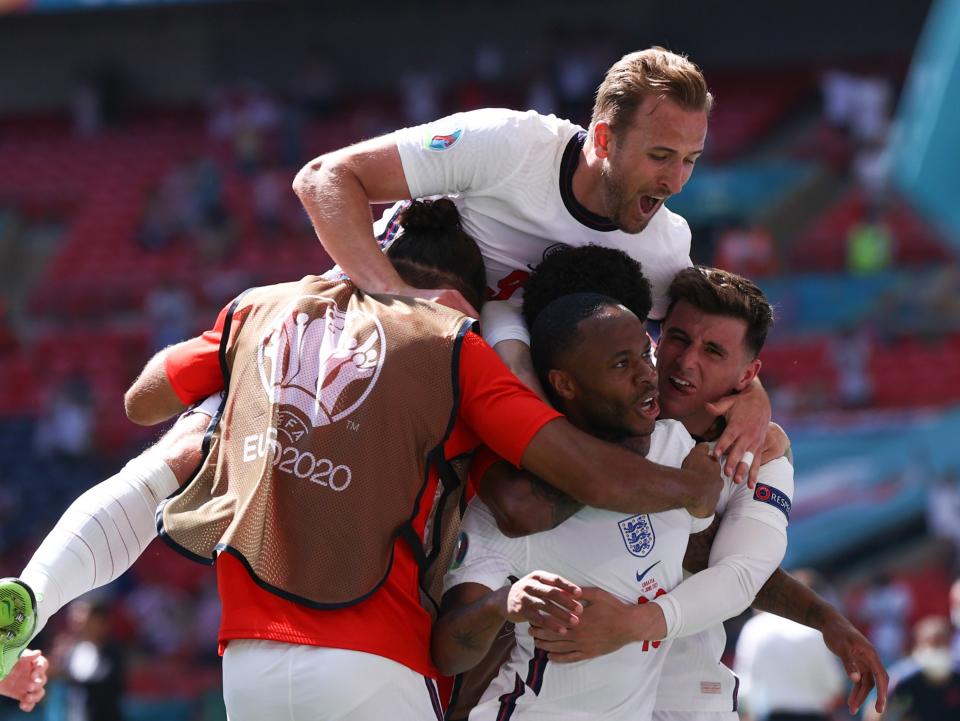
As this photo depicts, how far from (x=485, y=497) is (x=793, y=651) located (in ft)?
13.6

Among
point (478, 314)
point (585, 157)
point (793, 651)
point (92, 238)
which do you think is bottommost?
point (92, 238)

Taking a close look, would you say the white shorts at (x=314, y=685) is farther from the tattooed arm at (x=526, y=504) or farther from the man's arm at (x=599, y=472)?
the man's arm at (x=599, y=472)

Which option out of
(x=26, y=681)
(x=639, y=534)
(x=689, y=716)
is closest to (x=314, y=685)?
(x=639, y=534)

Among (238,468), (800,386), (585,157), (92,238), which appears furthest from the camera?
(92,238)

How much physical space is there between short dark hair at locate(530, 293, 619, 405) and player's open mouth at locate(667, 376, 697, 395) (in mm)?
528

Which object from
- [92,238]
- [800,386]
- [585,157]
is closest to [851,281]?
[800,386]

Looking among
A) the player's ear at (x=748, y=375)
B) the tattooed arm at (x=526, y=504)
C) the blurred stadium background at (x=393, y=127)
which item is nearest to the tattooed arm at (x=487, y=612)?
the tattooed arm at (x=526, y=504)

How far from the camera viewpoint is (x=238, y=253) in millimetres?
17219

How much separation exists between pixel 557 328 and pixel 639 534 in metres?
0.54

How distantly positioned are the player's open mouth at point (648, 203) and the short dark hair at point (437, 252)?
48 centimetres

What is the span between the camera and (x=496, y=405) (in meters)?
3.03

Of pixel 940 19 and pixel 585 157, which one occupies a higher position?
pixel 585 157

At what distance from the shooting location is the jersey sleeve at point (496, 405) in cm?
300

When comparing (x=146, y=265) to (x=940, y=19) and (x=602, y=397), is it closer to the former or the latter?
(x=940, y=19)
